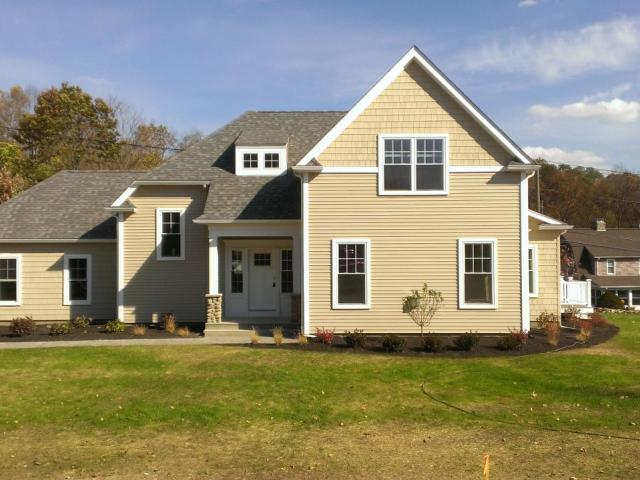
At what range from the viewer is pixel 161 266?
19469mm

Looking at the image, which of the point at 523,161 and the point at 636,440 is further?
the point at 523,161

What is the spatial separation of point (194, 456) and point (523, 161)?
40.0ft

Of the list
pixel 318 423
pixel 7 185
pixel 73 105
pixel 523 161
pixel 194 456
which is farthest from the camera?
pixel 73 105

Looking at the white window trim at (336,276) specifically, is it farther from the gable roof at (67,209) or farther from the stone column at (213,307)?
the gable roof at (67,209)

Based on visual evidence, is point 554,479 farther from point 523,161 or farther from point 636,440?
point 523,161

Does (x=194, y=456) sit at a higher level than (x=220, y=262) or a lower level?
lower

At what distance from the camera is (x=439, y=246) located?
52.6ft

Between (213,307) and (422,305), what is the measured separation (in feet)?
20.4

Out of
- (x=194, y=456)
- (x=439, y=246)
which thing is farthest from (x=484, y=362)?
(x=194, y=456)

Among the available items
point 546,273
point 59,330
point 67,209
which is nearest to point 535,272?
point 546,273

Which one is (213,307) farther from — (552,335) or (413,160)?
(552,335)

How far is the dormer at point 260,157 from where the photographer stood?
64.5 ft

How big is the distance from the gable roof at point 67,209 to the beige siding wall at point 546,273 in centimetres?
1486

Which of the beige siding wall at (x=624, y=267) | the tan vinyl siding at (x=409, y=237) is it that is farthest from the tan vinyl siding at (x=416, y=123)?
the beige siding wall at (x=624, y=267)
